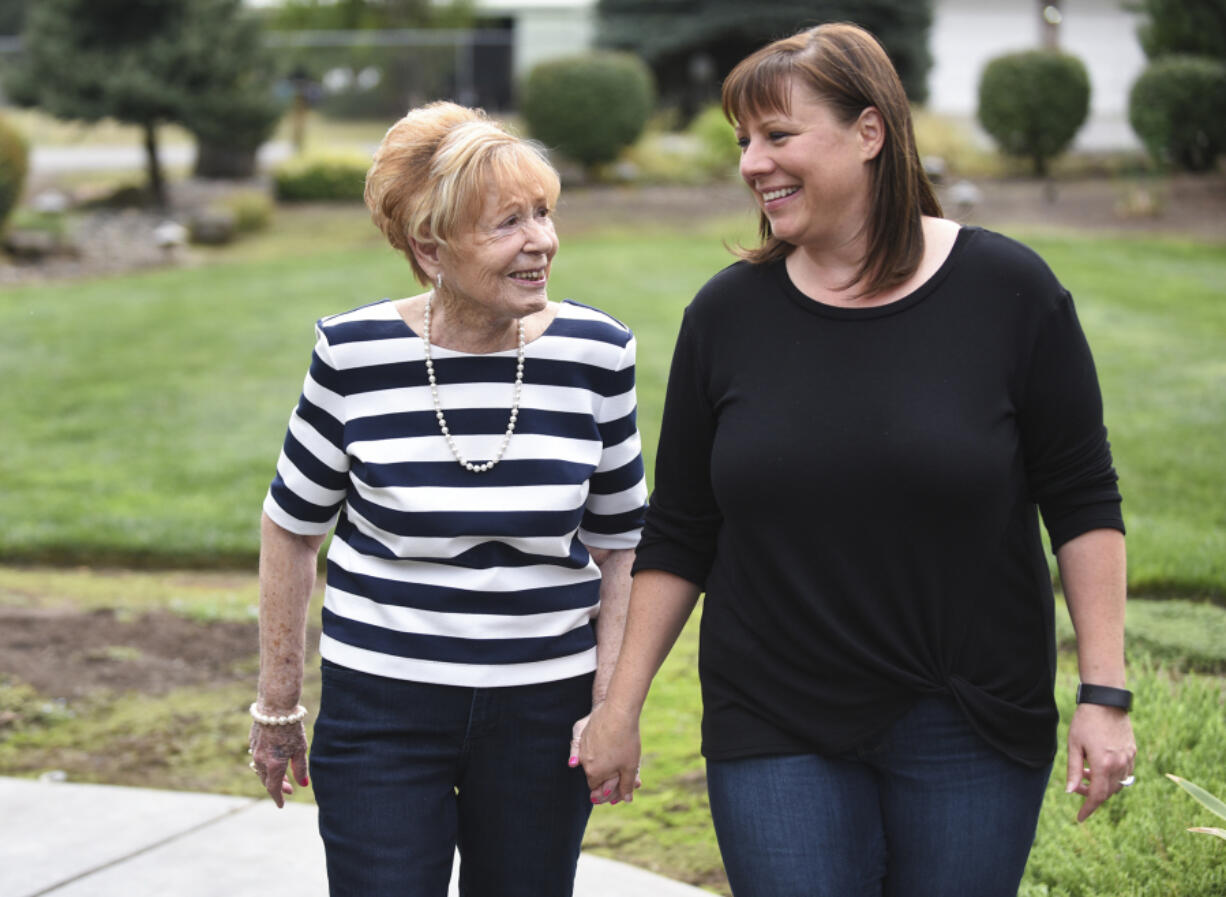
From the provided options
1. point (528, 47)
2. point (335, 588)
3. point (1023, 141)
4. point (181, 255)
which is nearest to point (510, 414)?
point (335, 588)

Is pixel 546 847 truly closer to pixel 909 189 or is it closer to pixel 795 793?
pixel 795 793

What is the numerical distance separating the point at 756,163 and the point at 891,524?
0.61 metres

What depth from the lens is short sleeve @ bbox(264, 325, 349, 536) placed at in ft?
8.08

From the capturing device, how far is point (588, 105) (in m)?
20.7

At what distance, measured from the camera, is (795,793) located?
7.28 feet

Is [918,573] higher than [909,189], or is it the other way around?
[909,189]

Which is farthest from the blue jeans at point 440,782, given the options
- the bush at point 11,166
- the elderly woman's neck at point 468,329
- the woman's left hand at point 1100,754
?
the bush at point 11,166

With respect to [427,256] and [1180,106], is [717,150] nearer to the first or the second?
[1180,106]

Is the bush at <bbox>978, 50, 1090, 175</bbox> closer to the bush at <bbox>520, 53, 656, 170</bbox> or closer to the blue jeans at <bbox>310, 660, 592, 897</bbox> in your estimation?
the bush at <bbox>520, 53, 656, 170</bbox>

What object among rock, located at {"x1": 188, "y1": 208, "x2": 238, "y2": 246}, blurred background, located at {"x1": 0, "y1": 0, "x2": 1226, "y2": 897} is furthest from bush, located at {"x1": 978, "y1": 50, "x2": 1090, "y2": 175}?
rock, located at {"x1": 188, "y1": 208, "x2": 238, "y2": 246}

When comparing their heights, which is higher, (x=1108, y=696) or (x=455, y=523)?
(x=455, y=523)

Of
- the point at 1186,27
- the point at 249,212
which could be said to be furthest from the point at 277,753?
the point at 1186,27

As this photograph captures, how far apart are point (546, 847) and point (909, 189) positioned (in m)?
1.31

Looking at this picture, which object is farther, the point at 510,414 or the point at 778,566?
the point at 510,414
